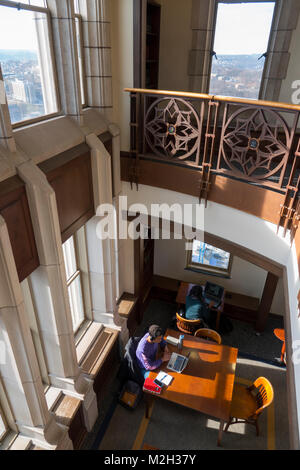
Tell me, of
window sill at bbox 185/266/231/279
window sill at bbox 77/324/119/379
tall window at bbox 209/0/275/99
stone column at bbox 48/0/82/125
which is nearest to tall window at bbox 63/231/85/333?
window sill at bbox 77/324/119/379

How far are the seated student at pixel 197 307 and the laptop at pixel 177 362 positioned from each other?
3.49 feet

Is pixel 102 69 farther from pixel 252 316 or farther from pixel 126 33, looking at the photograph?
pixel 252 316

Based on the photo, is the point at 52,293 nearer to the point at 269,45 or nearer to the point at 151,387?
the point at 151,387

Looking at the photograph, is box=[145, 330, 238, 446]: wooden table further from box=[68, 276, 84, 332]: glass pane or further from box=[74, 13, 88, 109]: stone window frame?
box=[74, 13, 88, 109]: stone window frame

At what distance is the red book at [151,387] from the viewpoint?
420 cm

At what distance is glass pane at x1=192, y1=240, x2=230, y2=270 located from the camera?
21.7ft

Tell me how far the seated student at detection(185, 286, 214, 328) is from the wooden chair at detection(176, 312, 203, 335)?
0.09m

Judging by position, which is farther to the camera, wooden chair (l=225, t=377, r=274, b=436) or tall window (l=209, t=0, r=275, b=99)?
tall window (l=209, t=0, r=275, b=99)

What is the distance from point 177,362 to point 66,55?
407cm

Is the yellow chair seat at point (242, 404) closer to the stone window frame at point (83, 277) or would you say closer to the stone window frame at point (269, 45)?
the stone window frame at point (83, 277)

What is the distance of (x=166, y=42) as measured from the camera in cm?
523

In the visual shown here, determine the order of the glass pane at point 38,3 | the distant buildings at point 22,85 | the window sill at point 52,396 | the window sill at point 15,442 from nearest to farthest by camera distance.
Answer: the distant buildings at point 22,85
the glass pane at point 38,3
the window sill at point 15,442
the window sill at point 52,396

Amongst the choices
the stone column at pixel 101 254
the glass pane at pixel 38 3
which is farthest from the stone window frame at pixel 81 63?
the stone column at pixel 101 254

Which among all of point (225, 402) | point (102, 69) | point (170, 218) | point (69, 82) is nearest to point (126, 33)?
point (102, 69)
